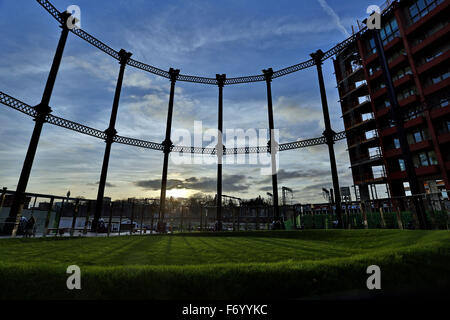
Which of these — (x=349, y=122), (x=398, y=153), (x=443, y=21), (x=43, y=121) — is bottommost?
(x=43, y=121)

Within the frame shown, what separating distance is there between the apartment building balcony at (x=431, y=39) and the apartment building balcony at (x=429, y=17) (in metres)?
1.97

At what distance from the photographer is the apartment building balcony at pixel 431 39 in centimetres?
2119

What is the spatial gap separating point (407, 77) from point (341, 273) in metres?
31.7

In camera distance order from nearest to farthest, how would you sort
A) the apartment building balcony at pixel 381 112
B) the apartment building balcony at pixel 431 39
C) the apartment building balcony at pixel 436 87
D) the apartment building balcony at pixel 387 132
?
the apartment building balcony at pixel 436 87
the apartment building balcony at pixel 431 39
the apartment building balcony at pixel 387 132
the apartment building balcony at pixel 381 112

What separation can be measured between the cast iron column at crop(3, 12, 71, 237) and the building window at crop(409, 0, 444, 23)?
113 ft

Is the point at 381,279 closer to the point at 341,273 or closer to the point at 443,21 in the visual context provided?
the point at 341,273

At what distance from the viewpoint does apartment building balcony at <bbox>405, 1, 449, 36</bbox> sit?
2155cm

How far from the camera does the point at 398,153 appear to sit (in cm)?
2559

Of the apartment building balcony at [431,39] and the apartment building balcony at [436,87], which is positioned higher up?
the apartment building balcony at [431,39]

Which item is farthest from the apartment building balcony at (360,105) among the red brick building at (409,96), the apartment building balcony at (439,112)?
the apartment building balcony at (439,112)

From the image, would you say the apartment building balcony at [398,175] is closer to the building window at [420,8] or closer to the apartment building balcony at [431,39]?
the apartment building balcony at [431,39]

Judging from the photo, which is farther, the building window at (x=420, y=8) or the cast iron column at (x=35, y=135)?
the building window at (x=420, y=8)
